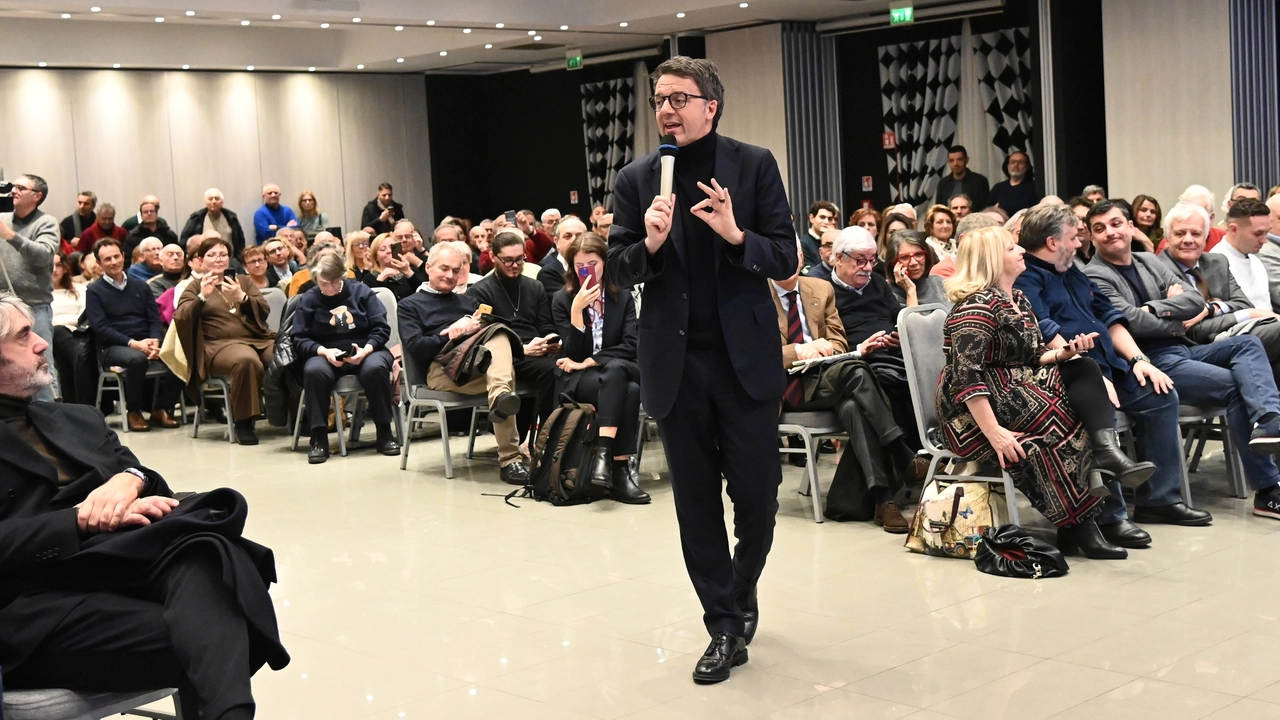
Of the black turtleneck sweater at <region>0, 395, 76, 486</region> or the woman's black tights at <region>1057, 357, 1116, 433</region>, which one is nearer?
the black turtleneck sweater at <region>0, 395, 76, 486</region>

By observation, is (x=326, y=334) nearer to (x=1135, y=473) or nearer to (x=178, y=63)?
(x=1135, y=473)

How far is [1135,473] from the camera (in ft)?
15.5

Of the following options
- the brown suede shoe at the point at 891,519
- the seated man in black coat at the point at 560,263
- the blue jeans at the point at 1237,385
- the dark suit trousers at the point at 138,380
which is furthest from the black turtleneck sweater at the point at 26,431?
the dark suit trousers at the point at 138,380

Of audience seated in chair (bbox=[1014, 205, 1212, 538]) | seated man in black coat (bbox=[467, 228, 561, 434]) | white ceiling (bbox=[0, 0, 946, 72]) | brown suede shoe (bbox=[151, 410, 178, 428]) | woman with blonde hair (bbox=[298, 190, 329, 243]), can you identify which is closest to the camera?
audience seated in chair (bbox=[1014, 205, 1212, 538])

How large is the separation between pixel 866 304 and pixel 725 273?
2.67m

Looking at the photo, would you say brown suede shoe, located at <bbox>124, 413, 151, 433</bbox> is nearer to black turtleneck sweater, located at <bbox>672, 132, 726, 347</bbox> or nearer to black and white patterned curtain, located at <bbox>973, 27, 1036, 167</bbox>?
black turtleneck sweater, located at <bbox>672, 132, 726, 347</bbox>

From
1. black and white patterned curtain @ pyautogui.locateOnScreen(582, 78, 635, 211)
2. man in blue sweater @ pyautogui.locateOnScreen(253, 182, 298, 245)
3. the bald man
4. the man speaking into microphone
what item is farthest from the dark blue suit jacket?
black and white patterned curtain @ pyautogui.locateOnScreen(582, 78, 635, 211)

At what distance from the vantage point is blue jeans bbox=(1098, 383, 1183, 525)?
17.2 ft

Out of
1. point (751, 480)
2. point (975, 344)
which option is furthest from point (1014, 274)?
point (751, 480)

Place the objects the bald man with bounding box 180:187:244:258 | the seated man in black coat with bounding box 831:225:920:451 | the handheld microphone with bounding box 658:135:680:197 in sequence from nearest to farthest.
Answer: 1. the handheld microphone with bounding box 658:135:680:197
2. the seated man in black coat with bounding box 831:225:920:451
3. the bald man with bounding box 180:187:244:258

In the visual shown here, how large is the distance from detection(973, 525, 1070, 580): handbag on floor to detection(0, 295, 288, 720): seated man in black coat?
2.70m

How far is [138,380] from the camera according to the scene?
30.3ft

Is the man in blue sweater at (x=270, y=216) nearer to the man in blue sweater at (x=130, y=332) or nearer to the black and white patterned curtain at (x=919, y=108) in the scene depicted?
the man in blue sweater at (x=130, y=332)

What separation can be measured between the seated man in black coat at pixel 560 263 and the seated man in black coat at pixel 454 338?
1.52 ft
